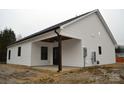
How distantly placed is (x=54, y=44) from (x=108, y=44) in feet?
22.5

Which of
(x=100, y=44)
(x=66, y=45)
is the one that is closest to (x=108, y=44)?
(x=100, y=44)

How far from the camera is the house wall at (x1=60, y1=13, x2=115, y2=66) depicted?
10.9 metres

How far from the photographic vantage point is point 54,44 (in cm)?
1446

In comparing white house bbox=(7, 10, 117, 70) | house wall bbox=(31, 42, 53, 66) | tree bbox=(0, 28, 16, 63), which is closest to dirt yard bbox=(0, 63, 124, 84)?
white house bbox=(7, 10, 117, 70)

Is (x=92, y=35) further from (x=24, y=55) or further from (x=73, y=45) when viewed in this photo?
(x=24, y=55)

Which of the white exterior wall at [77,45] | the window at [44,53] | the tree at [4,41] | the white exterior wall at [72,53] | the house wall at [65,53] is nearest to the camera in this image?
the white exterior wall at [77,45]

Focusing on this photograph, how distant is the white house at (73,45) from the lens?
35.7 feet

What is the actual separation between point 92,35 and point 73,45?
254 centimetres

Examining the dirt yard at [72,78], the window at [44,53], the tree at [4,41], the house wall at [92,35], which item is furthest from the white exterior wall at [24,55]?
the tree at [4,41]

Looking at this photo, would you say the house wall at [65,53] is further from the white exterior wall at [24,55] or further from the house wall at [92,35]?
the house wall at [92,35]

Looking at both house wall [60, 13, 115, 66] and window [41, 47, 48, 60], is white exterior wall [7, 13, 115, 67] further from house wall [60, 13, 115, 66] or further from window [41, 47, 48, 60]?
window [41, 47, 48, 60]

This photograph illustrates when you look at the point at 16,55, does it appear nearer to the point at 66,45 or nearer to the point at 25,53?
the point at 25,53
